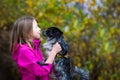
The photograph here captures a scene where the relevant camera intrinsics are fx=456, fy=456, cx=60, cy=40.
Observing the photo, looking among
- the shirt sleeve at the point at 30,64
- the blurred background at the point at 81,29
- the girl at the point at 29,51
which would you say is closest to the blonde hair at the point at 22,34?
the girl at the point at 29,51

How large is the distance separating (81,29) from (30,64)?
392cm

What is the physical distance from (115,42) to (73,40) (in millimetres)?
727

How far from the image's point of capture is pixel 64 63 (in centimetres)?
381

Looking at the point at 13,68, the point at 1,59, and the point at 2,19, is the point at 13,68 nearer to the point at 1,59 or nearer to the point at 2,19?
the point at 1,59

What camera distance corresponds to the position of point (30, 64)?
3609 millimetres

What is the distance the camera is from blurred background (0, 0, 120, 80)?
7453mm

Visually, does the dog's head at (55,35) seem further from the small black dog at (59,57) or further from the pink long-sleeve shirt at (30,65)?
the pink long-sleeve shirt at (30,65)

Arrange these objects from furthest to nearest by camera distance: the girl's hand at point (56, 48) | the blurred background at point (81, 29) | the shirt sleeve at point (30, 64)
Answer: the blurred background at point (81, 29), the girl's hand at point (56, 48), the shirt sleeve at point (30, 64)

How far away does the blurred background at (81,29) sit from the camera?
293 inches

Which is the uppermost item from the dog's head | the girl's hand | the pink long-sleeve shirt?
the dog's head

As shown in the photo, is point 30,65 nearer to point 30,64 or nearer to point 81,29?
point 30,64

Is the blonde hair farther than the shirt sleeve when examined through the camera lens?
Yes

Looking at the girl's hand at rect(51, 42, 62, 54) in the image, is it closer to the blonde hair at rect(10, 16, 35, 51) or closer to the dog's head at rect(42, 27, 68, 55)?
the dog's head at rect(42, 27, 68, 55)

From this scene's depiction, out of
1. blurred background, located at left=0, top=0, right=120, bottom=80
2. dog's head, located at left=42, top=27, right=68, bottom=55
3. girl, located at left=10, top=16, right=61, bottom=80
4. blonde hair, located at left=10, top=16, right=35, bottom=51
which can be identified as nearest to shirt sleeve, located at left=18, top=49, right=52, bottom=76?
girl, located at left=10, top=16, right=61, bottom=80
